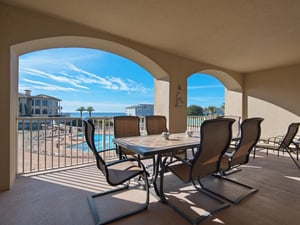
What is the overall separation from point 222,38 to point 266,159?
2.95 m

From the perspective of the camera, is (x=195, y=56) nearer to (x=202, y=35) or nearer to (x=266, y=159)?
(x=202, y=35)

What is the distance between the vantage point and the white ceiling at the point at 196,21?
7.13ft

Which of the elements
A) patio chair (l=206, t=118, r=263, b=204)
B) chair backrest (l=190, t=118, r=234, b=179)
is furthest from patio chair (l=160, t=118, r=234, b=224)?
Answer: patio chair (l=206, t=118, r=263, b=204)

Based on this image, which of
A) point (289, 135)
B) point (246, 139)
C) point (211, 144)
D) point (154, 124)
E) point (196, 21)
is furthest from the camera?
point (289, 135)

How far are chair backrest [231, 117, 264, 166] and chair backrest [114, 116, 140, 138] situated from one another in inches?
66.5

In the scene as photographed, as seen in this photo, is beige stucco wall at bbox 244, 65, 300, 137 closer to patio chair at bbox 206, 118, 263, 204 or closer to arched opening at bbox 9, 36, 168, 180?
arched opening at bbox 9, 36, 168, 180

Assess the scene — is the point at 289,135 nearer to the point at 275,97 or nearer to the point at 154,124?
the point at 275,97

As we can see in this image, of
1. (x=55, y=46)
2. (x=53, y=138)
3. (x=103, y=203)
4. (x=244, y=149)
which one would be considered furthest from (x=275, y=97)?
(x=53, y=138)

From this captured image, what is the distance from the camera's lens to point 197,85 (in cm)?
1877

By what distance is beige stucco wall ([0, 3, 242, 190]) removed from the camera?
2.24 meters

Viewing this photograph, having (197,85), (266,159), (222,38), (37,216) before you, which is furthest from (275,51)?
(197,85)

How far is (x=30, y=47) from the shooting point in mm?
2664

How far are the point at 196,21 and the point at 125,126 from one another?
2.11m

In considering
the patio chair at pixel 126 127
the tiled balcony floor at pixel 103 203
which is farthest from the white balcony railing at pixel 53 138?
the tiled balcony floor at pixel 103 203
